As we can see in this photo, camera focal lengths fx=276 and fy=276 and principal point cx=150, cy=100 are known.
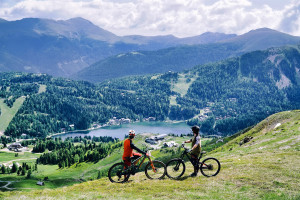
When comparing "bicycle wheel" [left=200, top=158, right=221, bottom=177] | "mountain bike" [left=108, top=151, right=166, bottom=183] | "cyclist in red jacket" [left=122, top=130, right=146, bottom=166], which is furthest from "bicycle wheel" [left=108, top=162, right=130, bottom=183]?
"bicycle wheel" [left=200, top=158, right=221, bottom=177]

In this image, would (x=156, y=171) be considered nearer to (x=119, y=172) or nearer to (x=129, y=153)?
(x=129, y=153)

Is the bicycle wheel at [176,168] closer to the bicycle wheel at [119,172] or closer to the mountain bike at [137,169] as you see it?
the mountain bike at [137,169]

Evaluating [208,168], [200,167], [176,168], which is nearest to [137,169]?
[176,168]

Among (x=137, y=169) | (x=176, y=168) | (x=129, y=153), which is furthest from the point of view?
(x=176, y=168)

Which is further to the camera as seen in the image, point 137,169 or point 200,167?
point 200,167

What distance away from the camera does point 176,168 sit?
33.3 metres

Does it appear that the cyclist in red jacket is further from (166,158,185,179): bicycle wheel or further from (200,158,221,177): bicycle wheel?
(200,158,221,177): bicycle wheel

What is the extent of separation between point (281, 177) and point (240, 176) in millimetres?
4419

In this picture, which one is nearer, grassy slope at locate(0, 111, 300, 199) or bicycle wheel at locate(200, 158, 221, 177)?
grassy slope at locate(0, 111, 300, 199)

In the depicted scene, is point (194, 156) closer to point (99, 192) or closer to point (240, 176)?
point (240, 176)

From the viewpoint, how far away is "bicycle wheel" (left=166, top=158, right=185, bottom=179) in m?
32.7

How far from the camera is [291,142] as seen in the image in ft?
189

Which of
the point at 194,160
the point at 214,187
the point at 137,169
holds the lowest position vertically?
the point at 214,187

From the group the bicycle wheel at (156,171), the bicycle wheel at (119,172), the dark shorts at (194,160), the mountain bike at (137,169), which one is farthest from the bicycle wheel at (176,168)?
the bicycle wheel at (119,172)
